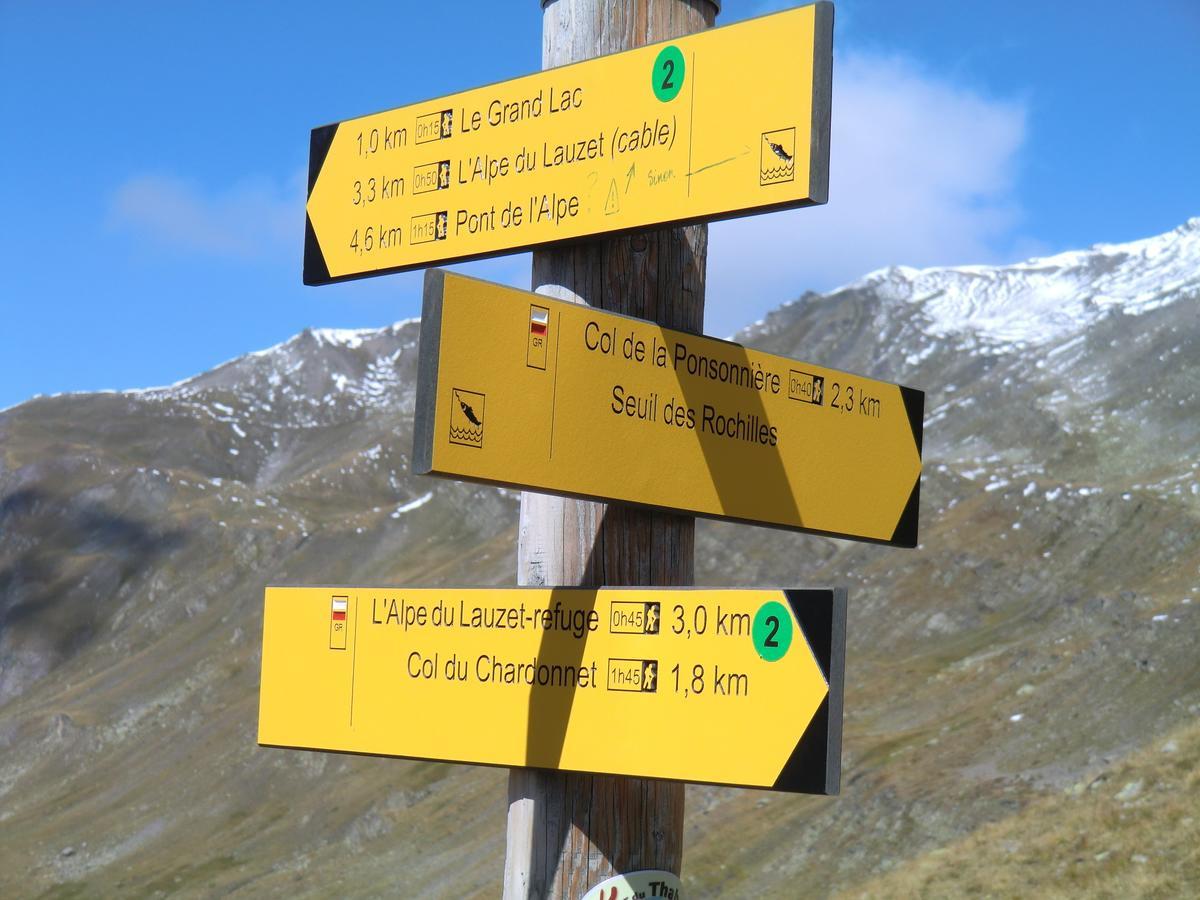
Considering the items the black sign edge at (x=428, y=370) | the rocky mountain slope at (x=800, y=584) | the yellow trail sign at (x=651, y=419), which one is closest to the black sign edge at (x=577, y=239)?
the yellow trail sign at (x=651, y=419)

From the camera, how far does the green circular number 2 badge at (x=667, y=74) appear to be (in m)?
3.36

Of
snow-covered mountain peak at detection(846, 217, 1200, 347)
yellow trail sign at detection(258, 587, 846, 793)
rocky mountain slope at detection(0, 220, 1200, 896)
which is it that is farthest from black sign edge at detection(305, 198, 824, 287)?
snow-covered mountain peak at detection(846, 217, 1200, 347)

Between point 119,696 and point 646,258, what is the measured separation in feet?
219

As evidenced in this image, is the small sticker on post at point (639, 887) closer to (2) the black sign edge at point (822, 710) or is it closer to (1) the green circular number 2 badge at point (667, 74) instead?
(2) the black sign edge at point (822, 710)

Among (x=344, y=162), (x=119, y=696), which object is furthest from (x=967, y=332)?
(x=344, y=162)

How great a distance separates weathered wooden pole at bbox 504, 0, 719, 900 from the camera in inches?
133

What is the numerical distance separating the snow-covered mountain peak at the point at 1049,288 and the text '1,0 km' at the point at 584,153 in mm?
72153

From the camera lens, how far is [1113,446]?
5362cm

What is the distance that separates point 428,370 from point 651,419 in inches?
25.3

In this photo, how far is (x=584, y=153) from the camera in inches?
138

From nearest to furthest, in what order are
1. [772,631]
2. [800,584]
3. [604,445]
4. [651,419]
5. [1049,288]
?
[772,631]
[604,445]
[651,419]
[800,584]
[1049,288]

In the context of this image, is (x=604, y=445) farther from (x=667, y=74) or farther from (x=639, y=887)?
(x=639, y=887)

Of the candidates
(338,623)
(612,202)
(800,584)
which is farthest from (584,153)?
(800,584)

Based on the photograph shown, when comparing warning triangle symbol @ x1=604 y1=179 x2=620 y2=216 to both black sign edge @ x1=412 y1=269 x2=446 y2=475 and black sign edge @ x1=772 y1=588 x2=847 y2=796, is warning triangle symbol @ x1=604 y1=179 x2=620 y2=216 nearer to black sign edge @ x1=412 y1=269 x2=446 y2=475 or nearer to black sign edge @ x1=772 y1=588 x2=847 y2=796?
black sign edge @ x1=412 y1=269 x2=446 y2=475
